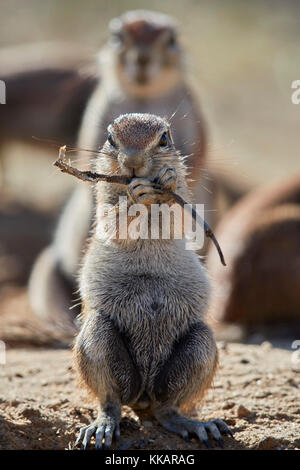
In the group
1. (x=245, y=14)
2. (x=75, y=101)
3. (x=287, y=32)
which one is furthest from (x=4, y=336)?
(x=245, y=14)

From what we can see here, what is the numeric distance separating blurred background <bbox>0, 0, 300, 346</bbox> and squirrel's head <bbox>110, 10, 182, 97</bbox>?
2.90 ft

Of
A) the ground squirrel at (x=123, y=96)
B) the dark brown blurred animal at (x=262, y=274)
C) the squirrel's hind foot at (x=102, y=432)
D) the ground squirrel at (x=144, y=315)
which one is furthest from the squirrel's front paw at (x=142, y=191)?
the ground squirrel at (x=123, y=96)

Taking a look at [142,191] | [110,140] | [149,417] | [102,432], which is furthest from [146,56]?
[102,432]

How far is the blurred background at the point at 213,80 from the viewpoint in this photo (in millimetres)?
13367

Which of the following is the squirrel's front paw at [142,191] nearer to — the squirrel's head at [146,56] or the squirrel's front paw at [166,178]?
the squirrel's front paw at [166,178]

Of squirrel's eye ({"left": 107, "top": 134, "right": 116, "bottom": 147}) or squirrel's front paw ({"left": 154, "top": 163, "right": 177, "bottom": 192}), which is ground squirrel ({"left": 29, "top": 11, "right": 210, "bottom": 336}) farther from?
squirrel's front paw ({"left": 154, "top": 163, "right": 177, "bottom": 192})

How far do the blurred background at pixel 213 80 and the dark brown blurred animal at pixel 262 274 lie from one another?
2.94 m

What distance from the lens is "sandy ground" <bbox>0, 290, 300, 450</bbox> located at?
14.4 ft

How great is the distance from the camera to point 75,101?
1191cm

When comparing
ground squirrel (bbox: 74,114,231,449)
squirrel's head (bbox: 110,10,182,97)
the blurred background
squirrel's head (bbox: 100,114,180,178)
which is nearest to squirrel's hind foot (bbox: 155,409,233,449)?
ground squirrel (bbox: 74,114,231,449)

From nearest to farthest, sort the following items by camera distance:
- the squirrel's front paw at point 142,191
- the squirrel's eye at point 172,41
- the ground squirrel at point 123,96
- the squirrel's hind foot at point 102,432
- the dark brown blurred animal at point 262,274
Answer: the squirrel's hind foot at point 102,432
the squirrel's front paw at point 142,191
the dark brown blurred animal at point 262,274
the ground squirrel at point 123,96
the squirrel's eye at point 172,41

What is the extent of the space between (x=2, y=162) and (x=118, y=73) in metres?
4.35

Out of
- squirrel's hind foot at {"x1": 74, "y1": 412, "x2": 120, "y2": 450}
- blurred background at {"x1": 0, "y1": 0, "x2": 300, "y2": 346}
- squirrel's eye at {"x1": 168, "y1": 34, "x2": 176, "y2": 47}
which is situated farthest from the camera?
blurred background at {"x1": 0, "y1": 0, "x2": 300, "y2": 346}

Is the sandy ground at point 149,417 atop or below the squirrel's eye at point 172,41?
below
